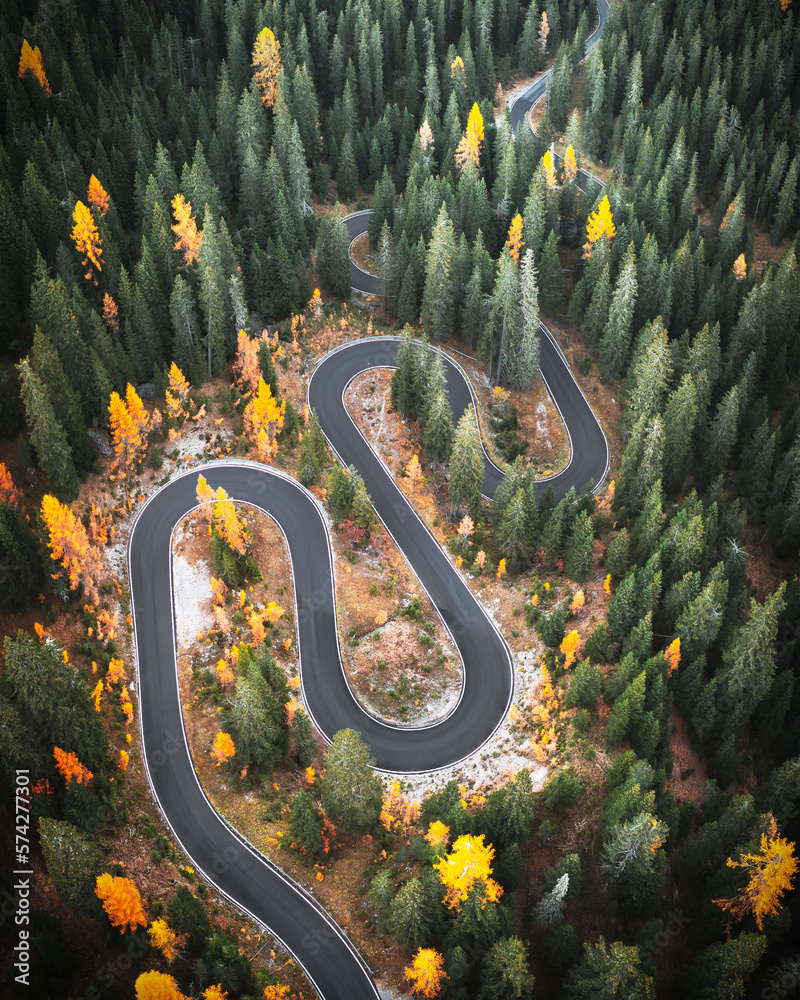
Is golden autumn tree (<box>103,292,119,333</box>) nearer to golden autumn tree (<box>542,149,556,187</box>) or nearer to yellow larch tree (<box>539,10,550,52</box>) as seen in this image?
golden autumn tree (<box>542,149,556,187</box>)

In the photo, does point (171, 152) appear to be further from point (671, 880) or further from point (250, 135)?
point (671, 880)

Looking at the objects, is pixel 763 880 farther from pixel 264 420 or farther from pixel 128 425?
pixel 128 425

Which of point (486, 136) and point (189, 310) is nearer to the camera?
point (189, 310)

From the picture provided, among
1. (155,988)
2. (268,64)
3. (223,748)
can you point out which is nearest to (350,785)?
(223,748)

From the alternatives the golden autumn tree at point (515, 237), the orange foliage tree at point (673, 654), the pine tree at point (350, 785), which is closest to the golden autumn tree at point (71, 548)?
the pine tree at point (350, 785)

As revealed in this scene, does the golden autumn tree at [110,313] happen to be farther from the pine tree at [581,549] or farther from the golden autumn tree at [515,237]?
the pine tree at [581,549]

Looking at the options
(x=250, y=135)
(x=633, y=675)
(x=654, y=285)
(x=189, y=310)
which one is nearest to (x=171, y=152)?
(x=250, y=135)
